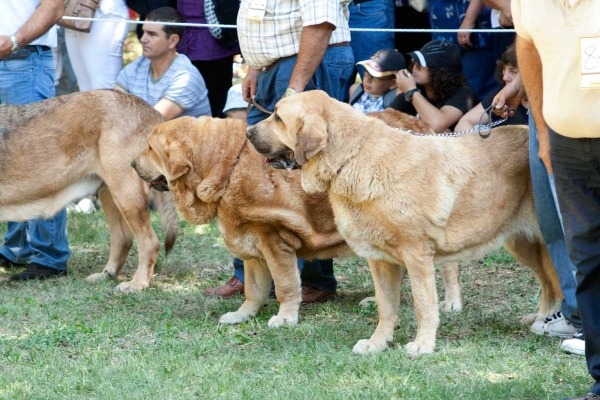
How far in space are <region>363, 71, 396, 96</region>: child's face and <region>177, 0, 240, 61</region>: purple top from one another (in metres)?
1.65

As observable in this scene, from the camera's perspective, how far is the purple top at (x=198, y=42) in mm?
8742

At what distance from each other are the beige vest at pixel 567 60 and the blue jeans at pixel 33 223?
459 centimetres

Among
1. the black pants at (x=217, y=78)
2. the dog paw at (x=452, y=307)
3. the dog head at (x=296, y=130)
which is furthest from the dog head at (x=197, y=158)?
the black pants at (x=217, y=78)

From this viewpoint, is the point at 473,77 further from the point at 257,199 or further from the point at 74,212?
the point at 74,212

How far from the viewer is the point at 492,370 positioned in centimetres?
430

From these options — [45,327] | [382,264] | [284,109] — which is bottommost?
[45,327]

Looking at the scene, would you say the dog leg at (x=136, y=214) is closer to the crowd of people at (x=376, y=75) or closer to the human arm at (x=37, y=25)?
the crowd of people at (x=376, y=75)

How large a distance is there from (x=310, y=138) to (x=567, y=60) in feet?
5.21

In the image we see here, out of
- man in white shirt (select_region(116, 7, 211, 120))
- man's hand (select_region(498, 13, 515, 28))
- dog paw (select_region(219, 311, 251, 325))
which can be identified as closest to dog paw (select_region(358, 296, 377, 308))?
dog paw (select_region(219, 311, 251, 325))

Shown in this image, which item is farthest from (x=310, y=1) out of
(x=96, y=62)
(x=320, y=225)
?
(x=96, y=62)

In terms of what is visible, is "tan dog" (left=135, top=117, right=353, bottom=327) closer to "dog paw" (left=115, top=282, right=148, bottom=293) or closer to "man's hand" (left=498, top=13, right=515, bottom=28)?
"dog paw" (left=115, top=282, right=148, bottom=293)

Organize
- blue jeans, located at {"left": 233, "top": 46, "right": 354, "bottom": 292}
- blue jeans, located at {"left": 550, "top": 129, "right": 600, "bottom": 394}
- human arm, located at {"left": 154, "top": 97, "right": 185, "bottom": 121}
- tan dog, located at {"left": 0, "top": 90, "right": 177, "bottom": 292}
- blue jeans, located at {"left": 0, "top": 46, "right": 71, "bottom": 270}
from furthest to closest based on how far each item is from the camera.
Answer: human arm, located at {"left": 154, "top": 97, "right": 185, "bottom": 121} → blue jeans, located at {"left": 0, "top": 46, "right": 71, "bottom": 270} → tan dog, located at {"left": 0, "top": 90, "right": 177, "bottom": 292} → blue jeans, located at {"left": 233, "top": 46, "right": 354, "bottom": 292} → blue jeans, located at {"left": 550, "top": 129, "right": 600, "bottom": 394}

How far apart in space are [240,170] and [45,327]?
1627mm

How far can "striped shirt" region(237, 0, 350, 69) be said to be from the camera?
5.51 m
